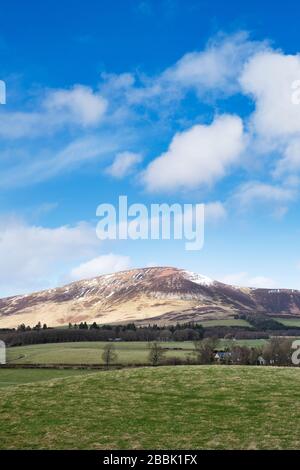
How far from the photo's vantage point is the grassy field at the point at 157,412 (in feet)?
76.2

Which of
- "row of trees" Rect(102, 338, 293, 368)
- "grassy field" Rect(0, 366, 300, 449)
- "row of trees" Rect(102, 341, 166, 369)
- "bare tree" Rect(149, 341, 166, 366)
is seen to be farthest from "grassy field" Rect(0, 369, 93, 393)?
"grassy field" Rect(0, 366, 300, 449)

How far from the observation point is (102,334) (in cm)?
19500

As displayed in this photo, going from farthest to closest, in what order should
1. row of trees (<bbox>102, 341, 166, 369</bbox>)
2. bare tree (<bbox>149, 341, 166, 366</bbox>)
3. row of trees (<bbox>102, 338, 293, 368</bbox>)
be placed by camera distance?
bare tree (<bbox>149, 341, 166, 366</bbox>) < row of trees (<bbox>102, 341, 166, 369</bbox>) < row of trees (<bbox>102, 338, 293, 368</bbox>)

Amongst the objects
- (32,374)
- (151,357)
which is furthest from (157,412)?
(151,357)

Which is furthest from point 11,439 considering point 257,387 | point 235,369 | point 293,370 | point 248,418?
point 293,370

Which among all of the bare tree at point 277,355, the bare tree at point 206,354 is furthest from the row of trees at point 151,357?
the bare tree at point 277,355

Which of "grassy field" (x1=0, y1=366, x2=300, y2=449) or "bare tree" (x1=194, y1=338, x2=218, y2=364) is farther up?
"grassy field" (x1=0, y1=366, x2=300, y2=449)

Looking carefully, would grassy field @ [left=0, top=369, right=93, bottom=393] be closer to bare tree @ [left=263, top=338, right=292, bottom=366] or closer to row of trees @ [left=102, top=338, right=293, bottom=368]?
row of trees @ [left=102, top=338, right=293, bottom=368]

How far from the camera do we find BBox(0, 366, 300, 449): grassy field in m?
23.2

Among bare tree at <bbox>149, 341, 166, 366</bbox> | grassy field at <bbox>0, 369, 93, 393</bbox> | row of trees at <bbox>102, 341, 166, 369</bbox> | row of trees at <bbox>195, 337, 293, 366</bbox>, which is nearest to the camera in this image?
grassy field at <bbox>0, 369, 93, 393</bbox>

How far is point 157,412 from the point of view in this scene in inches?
1117

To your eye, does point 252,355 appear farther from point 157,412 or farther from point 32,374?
point 157,412

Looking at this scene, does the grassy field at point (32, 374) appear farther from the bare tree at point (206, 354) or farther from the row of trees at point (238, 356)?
the bare tree at point (206, 354)
